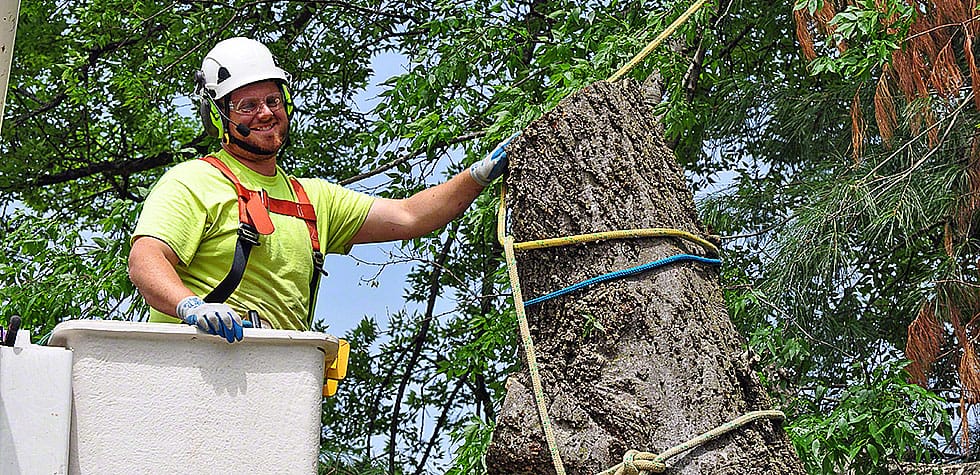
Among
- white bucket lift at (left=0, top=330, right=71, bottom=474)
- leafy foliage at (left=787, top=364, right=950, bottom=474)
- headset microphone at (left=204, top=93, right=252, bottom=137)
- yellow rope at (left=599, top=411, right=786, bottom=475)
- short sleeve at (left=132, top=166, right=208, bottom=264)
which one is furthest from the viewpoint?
leafy foliage at (left=787, top=364, right=950, bottom=474)

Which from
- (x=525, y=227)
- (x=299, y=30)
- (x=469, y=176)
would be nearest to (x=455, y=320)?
(x=299, y=30)

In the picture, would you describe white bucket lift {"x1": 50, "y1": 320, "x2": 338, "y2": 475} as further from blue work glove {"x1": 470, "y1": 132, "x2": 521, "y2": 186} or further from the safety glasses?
the safety glasses

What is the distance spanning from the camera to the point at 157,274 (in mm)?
2369

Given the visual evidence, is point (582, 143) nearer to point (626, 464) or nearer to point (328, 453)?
point (626, 464)

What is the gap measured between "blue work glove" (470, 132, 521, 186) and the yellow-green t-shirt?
418 millimetres

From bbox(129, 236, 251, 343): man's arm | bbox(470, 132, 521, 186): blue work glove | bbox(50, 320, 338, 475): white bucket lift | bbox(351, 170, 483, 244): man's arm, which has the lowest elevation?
bbox(50, 320, 338, 475): white bucket lift

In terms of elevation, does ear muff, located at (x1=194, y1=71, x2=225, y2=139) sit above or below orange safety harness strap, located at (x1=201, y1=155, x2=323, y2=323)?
above

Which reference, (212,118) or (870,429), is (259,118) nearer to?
(212,118)

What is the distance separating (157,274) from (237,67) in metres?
0.65

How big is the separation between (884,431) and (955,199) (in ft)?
3.84

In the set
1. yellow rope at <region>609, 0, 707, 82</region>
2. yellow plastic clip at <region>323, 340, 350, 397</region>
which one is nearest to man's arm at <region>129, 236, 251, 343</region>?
yellow plastic clip at <region>323, 340, 350, 397</region>

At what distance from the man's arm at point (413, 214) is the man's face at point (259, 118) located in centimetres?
31

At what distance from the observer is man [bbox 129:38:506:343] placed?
247 cm

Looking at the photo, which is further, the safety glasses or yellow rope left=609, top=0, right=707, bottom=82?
the safety glasses
